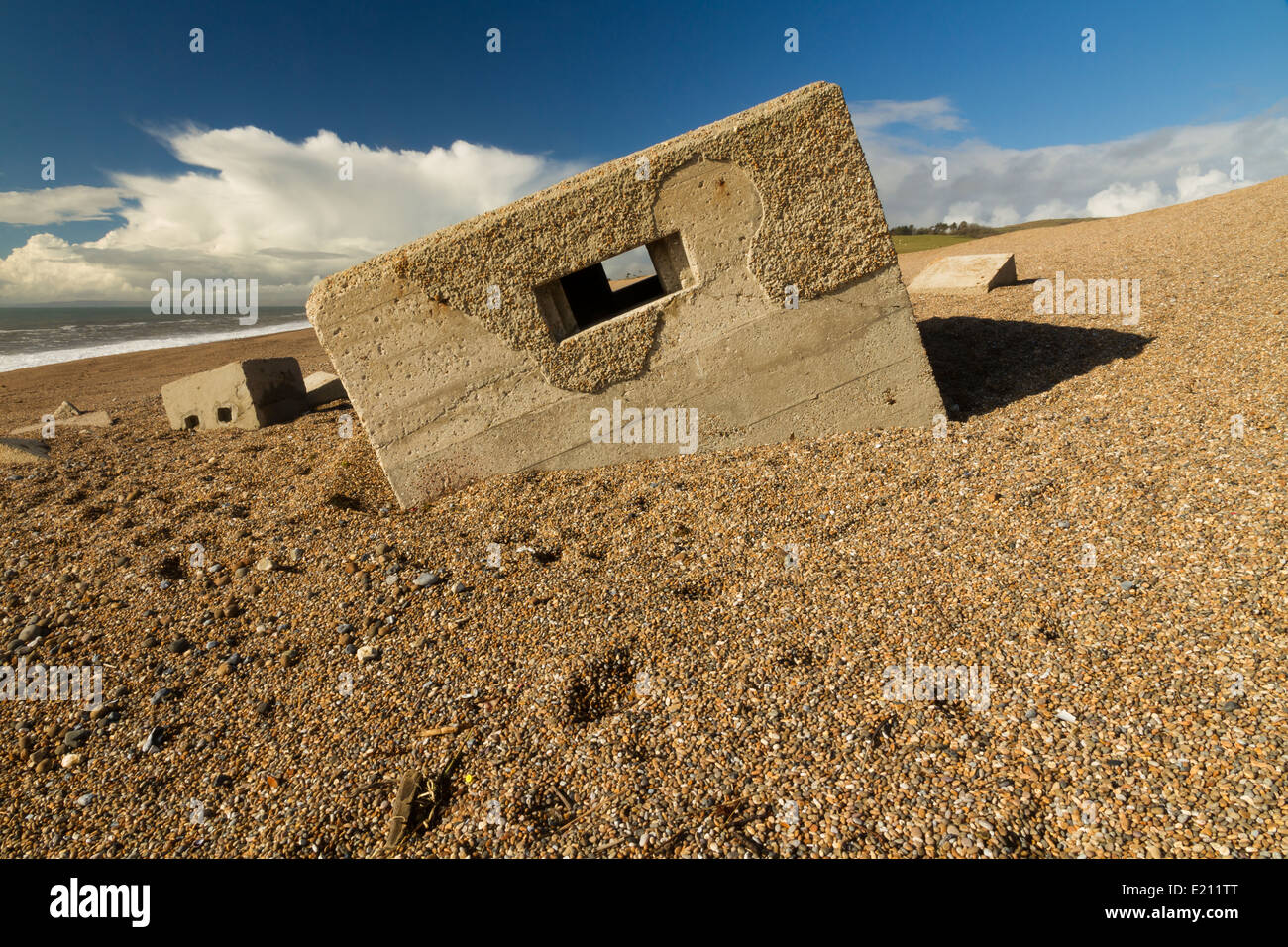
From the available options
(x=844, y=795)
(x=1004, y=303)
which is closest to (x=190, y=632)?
(x=844, y=795)

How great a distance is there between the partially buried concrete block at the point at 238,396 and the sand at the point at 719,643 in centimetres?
234

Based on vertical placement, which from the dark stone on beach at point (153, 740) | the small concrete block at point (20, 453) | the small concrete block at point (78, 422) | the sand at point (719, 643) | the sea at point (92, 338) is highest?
the sea at point (92, 338)

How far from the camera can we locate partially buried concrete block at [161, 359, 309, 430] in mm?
8273

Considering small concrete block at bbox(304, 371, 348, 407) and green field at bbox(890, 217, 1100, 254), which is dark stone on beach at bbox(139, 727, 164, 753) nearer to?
small concrete block at bbox(304, 371, 348, 407)

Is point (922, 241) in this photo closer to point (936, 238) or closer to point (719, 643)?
point (936, 238)

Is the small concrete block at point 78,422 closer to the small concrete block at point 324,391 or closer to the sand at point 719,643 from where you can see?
the small concrete block at point 324,391

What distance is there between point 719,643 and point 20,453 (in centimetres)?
893

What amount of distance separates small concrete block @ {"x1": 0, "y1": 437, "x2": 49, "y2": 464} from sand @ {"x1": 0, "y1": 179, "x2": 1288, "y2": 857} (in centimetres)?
139

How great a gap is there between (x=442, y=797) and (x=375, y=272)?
389 centimetres

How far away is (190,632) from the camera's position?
13.1ft

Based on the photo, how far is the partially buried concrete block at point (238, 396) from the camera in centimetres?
827

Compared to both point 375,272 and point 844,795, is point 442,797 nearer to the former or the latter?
point 844,795

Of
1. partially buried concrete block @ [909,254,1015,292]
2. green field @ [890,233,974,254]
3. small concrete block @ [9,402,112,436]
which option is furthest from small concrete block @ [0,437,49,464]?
green field @ [890,233,974,254]

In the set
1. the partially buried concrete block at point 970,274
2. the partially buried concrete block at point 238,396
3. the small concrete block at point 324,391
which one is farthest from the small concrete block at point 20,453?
the partially buried concrete block at point 970,274
